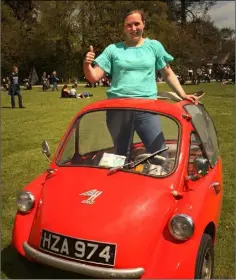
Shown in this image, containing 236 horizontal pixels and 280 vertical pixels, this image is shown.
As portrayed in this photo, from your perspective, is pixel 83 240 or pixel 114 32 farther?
pixel 114 32

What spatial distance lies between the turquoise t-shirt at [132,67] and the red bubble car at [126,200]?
0.86 ft

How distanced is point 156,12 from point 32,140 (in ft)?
136

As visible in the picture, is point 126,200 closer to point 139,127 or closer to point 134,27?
point 139,127

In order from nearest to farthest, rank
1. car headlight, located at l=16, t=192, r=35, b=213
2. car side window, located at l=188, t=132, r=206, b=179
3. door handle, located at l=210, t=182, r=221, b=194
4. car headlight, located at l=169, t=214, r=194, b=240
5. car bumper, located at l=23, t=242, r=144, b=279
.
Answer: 1. car bumper, located at l=23, t=242, r=144, b=279
2. car headlight, located at l=169, t=214, r=194, b=240
3. car headlight, located at l=16, t=192, r=35, b=213
4. car side window, located at l=188, t=132, r=206, b=179
5. door handle, located at l=210, t=182, r=221, b=194

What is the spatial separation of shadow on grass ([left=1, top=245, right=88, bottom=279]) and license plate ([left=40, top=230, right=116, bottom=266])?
308 millimetres

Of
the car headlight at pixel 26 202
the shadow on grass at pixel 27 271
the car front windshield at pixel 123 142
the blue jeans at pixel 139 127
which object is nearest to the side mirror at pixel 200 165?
the car front windshield at pixel 123 142

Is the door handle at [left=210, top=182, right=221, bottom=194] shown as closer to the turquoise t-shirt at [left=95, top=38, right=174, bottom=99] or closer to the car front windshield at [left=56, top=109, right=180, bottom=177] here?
the car front windshield at [left=56, top=109, right=180, bottom=177]

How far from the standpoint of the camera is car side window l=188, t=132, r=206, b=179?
356 centimetres

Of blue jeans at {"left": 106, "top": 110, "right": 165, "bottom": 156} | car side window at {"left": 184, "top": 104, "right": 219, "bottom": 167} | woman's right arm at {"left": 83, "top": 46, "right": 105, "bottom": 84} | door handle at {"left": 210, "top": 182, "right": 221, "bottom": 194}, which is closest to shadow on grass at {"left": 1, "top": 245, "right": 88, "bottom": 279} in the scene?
blue jeans at {"left": 106, "top": 110, "right": 165, "bottom": 156}

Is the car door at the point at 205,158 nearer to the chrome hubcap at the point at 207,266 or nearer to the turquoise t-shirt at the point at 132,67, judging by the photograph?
the chrome hubcap at the point at 207,266

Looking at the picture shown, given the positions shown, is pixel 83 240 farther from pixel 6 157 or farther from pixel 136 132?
pixel 6 157

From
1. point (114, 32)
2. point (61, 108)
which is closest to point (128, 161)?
point (61, 108)

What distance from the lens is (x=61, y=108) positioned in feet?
57.2

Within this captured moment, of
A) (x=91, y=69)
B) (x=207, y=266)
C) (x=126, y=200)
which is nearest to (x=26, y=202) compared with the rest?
(x=126, y=200)
